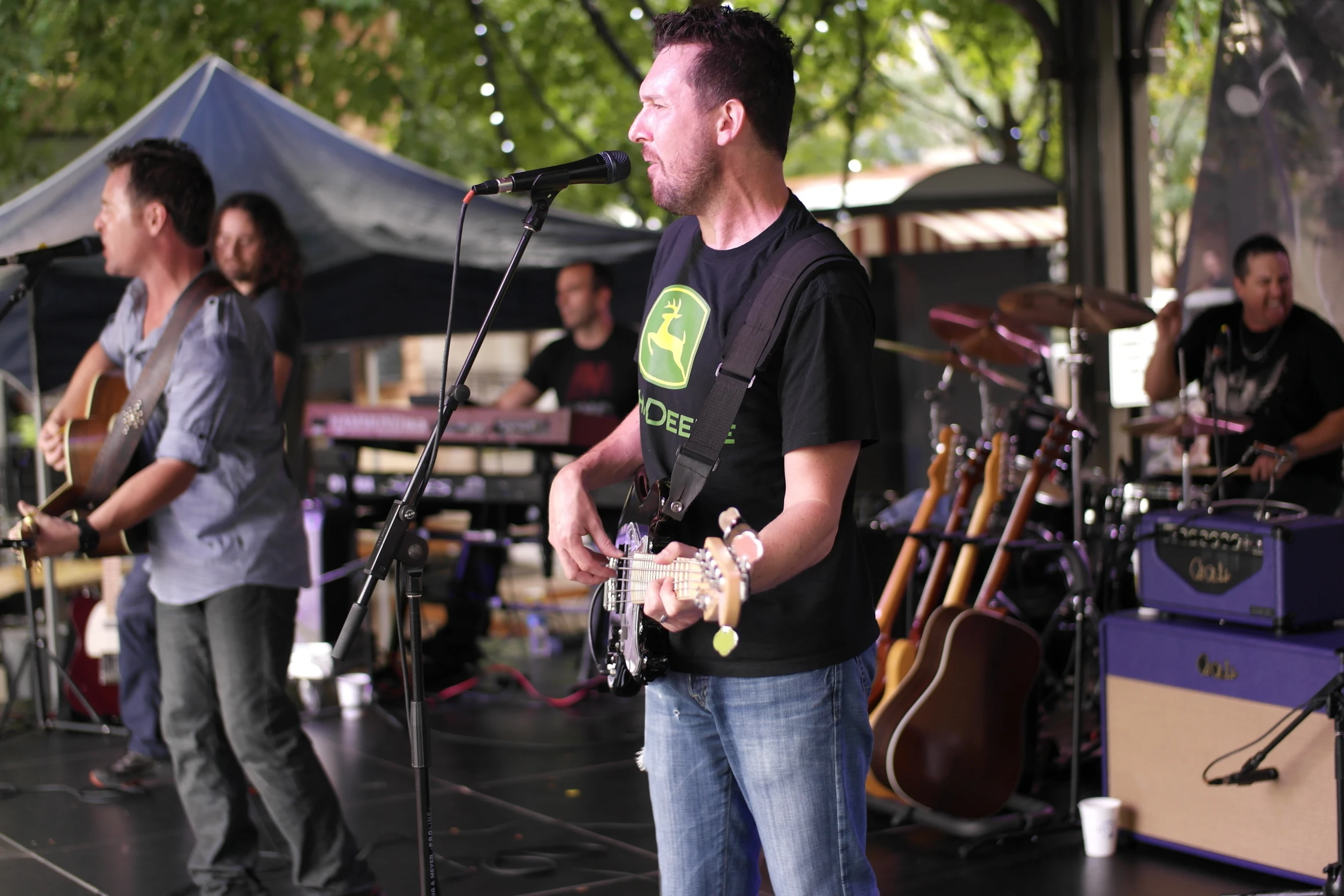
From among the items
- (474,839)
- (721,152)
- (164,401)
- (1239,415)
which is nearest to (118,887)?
(474,839)

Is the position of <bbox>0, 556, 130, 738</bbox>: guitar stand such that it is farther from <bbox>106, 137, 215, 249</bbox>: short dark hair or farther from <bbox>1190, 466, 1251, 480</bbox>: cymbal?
A: <bbox>1190, 466, 1251, 480</bbox>: cymbal

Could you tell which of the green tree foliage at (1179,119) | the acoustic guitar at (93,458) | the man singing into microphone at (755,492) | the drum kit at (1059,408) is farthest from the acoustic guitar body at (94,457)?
the green tree foliage at (1179,119)

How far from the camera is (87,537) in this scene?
11.2 ft

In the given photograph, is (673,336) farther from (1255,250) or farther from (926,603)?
(1255,250)

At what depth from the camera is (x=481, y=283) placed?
736 cm

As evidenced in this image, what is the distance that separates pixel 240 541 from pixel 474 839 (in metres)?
1.52

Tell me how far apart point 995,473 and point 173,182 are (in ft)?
9.11

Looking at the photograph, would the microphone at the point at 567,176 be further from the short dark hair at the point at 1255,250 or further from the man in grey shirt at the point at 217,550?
the short dark hair at the point at 1255,250

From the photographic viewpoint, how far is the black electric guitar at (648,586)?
5.99 feet

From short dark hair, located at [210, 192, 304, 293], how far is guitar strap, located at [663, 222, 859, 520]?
131 inches

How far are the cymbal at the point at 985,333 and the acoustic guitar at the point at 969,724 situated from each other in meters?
1.54

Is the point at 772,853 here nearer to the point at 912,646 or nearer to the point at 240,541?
the point at 240,541

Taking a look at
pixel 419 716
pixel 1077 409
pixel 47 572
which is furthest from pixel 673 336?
pixel 47 572

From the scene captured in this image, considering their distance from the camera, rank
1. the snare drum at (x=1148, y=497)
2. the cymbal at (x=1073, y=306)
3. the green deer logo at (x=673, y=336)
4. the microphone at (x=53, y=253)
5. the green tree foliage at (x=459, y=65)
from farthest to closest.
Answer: the green tree foliage at (x=459, y=65), the snare drum at (x=1148, y=497), the cymbal at (x=1073, y=306), the microphone at (x=53, y=253), the green deer logo at (x=673, y=336)
